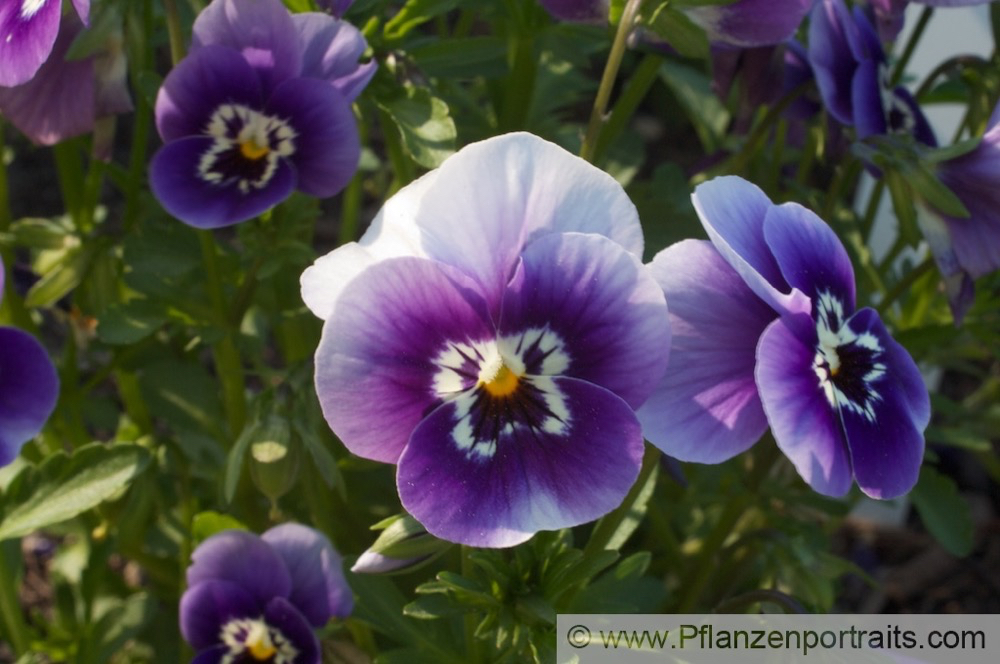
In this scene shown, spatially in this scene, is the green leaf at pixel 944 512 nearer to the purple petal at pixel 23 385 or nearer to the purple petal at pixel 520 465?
the purple petal at pixel 520 465

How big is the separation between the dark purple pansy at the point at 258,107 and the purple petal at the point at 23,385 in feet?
0.52

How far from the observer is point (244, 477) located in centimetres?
128

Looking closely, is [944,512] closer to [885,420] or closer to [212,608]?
[885,420]

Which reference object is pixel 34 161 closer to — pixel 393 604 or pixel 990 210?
pixel 393 604

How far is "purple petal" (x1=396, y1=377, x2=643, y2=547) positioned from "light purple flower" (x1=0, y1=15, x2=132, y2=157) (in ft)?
1.78

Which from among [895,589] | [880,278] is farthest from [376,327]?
[895,589]

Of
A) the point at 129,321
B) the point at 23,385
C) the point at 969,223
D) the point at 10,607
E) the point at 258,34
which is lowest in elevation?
the point at 10,607

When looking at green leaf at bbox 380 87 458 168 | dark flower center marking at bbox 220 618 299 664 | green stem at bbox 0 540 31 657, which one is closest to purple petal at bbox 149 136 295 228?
green leaf at bbox 380 87 458 168

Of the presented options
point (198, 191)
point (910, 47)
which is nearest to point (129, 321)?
point (198, 191)

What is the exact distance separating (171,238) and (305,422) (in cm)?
29

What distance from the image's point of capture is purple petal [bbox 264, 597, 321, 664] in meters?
1.01

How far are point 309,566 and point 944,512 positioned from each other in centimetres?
81

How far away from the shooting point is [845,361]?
0.79 metres

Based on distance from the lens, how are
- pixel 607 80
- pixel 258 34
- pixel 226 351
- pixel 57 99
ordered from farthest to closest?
pixel 226 351 → pixel 57 99 → pixel 258 34 → pixel 607 80
